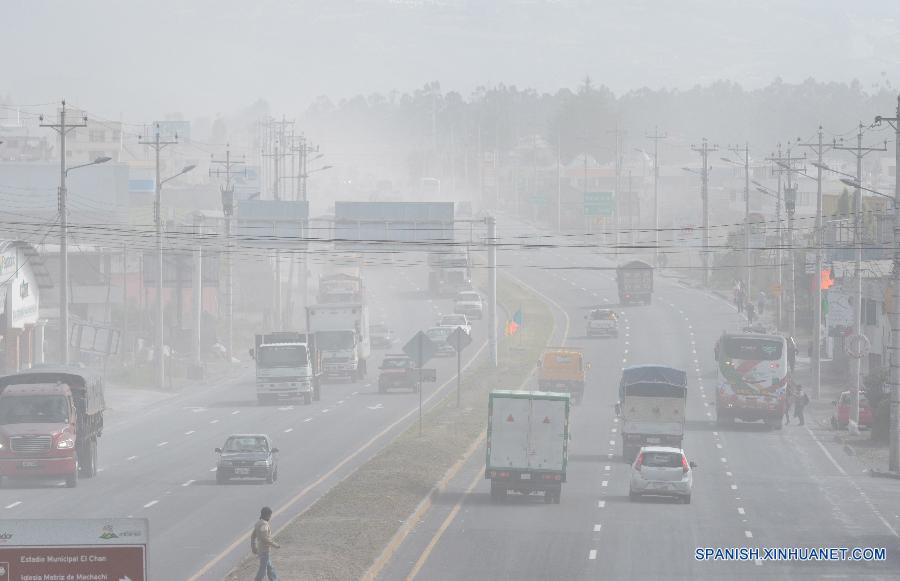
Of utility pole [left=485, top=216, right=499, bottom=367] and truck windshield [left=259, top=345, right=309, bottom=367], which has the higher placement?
utility pole [left=485, top=216, right=499, bottom=367]

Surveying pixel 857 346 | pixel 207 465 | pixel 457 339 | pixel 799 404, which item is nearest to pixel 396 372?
pixel 457 339

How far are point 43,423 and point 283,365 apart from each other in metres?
29.8

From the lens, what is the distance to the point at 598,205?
158 meters

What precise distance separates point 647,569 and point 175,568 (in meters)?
8.85

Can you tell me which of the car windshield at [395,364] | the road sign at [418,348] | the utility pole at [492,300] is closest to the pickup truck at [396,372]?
the car windshield at [395,364]

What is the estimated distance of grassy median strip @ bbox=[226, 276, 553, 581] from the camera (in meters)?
28.5

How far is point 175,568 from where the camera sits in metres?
28.9

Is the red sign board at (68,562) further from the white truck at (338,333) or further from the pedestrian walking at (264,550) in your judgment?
the white truck at (338,333)

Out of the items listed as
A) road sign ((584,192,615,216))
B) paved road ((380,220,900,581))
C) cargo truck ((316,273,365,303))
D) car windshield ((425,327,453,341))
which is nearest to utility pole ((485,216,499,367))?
car windshield ((425,327,453,341))

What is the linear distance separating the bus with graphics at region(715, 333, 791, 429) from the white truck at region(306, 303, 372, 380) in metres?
22.7

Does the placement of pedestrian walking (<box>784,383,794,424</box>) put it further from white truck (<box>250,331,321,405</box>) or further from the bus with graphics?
white truck (<box>250,331,321,405</box>)

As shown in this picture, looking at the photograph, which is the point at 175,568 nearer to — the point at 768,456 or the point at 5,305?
the point at 768,456

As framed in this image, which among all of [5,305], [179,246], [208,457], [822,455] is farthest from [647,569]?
[179,246]

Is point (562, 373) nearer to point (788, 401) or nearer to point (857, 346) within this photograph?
point (788, 401)
